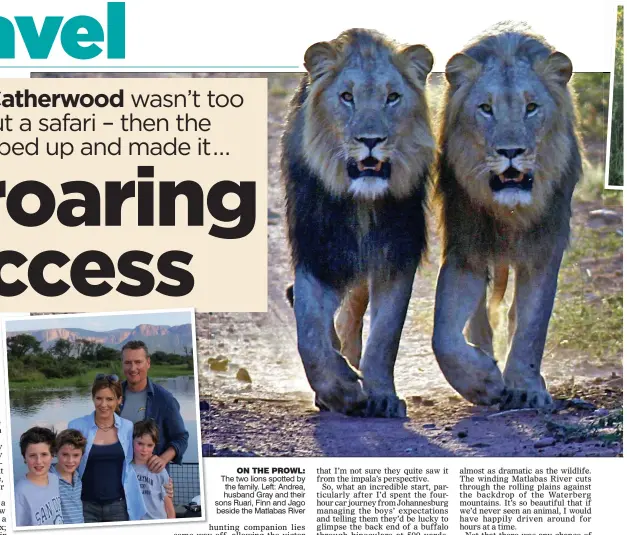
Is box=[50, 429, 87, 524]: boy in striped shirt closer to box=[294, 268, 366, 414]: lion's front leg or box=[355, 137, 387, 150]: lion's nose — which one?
box=[294, 268, 366, 414]: lion's front leg

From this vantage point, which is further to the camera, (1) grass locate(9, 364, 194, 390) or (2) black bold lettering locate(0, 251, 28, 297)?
(2) black bold lettering locate(0, 251, 28, 297)

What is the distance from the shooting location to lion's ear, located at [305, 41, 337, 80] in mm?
4664

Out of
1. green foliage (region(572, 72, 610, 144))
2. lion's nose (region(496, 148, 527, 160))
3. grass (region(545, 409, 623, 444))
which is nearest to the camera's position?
lion's nose (region(496, 148, 527, 160))

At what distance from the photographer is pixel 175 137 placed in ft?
16.3

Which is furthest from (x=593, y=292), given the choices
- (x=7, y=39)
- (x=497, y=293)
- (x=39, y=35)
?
(x=7, y=39)

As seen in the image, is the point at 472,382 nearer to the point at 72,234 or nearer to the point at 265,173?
the point at 265,173

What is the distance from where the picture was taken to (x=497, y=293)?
16.2ft

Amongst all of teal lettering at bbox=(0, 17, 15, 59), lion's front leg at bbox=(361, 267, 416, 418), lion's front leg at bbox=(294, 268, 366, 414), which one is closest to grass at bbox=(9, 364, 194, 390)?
lion's front leg at bbox=(294, 268, 366, 414)

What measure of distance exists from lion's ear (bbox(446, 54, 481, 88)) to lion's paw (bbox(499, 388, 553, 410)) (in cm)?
148

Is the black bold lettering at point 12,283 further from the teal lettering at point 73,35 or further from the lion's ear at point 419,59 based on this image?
the lion's ear at point 419,59

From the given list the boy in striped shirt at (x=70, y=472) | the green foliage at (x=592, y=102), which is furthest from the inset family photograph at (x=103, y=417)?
the green foliage at (x=592, y=102)

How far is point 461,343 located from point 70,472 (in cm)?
194

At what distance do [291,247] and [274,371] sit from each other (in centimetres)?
66

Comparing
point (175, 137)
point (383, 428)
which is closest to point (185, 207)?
point (175, 137)
